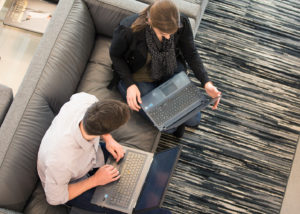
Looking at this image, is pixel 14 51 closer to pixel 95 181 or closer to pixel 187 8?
pixel 95 181

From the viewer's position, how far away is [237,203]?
2256 millimetres

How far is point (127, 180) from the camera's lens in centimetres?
162

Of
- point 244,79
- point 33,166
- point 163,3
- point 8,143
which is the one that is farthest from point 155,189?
point 244,79

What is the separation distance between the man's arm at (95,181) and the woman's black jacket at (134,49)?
0.58m

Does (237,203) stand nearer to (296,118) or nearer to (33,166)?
(296,118)

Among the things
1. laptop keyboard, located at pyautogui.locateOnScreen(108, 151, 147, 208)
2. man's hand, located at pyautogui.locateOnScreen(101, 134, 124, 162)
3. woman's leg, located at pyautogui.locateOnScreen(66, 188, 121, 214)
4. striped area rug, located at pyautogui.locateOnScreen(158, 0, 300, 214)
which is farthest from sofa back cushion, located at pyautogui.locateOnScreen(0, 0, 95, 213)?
striped area rug, located at pyautogui.locateOnScreen(158, 0, 300, 214)

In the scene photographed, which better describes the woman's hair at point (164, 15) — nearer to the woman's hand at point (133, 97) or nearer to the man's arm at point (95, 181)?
the woman's hand at point (133, 97)

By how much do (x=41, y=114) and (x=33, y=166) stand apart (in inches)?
11.5

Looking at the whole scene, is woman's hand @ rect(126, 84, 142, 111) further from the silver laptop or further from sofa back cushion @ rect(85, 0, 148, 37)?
sofa back cushion @ rect(85, 0, 148, 37)

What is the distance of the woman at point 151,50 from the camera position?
1.54 meters

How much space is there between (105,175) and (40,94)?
60 cm

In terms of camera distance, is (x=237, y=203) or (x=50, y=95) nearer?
(x=50, y=95)

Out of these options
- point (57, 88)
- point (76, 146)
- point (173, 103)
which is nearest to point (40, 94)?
point (57, 88)

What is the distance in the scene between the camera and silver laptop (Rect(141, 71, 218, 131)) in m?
1.84
